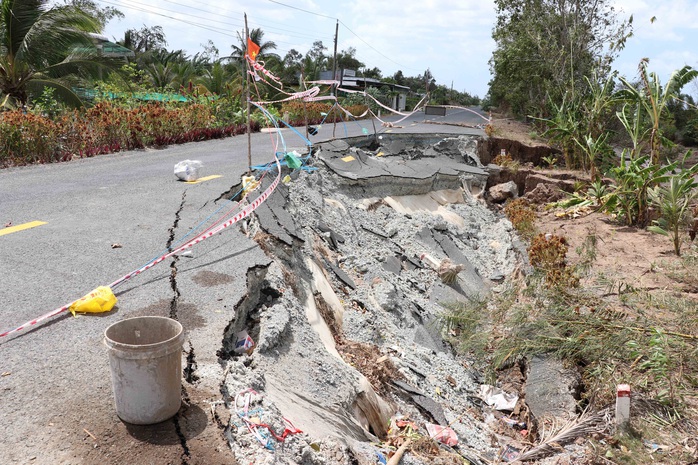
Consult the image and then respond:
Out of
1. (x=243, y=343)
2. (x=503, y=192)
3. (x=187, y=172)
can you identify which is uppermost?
(x=187, y=172)

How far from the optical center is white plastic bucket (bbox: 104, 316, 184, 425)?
260cm

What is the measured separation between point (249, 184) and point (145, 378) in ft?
17.2

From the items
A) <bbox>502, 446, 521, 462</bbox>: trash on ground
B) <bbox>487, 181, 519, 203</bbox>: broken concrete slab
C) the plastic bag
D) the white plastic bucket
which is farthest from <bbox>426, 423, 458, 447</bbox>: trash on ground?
<bbox>487, 181, 519, 203</bbox>: broken concrete slab

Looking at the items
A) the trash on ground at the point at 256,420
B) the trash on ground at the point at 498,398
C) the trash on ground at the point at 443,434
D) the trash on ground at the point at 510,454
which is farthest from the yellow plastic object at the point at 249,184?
the trash on ground at the point at 256,420

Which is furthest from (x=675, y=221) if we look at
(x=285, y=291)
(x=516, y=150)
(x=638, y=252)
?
(x=516, y=150)

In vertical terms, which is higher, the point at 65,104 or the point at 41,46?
the point at 41,46

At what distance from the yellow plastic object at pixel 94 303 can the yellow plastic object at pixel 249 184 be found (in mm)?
3453

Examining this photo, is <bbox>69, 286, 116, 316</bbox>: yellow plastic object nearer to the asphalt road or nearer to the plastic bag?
the asphalt road

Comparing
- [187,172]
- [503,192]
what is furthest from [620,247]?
[187,172]

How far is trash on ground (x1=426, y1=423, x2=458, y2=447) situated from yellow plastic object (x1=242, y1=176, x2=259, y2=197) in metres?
4.01

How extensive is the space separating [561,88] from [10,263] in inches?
732

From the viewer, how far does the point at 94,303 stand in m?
3.94

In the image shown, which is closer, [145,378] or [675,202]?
[145,378]

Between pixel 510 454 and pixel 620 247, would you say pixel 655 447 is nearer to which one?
pixel 510 454
